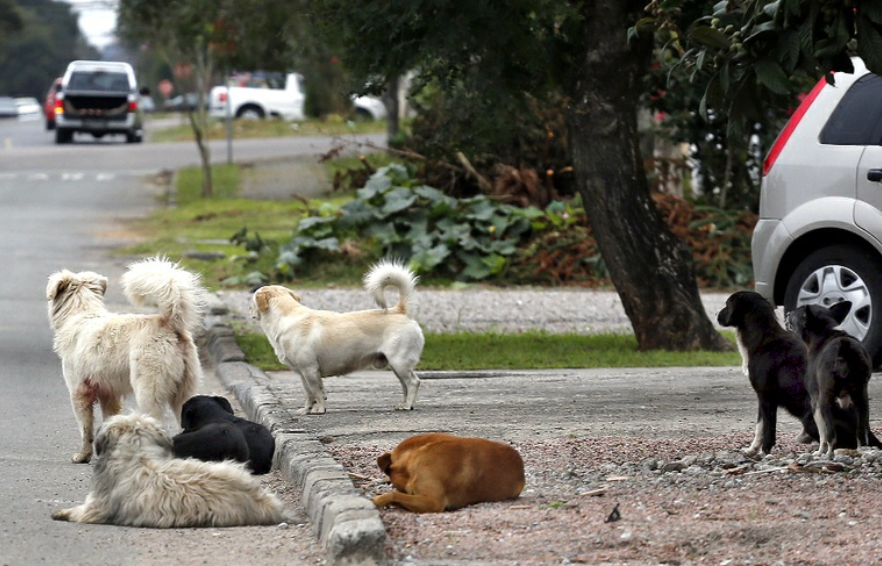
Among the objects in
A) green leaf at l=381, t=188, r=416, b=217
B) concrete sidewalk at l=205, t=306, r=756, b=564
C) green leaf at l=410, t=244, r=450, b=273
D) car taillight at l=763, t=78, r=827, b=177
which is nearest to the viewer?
concrete sidewalk at l=205, t=306, r=756, b=564

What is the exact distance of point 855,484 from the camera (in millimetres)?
6098

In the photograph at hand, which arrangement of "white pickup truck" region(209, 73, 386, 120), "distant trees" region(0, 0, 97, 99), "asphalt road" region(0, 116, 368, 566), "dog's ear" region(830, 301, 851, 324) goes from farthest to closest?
"distant trees" region(0, 0, 97, 99)
"white pickup truck" region(209, 73, 386, 120)
"dog's ear" region(830, 301, 851, 324)
"asphalt road" region(0, 116, 368, 566)

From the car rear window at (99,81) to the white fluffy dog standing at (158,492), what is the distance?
1519 inches

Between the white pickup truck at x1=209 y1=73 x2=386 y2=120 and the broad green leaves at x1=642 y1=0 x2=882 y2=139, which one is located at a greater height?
the broad green leaves at x1=642 y1=0 x2=882 y2=139

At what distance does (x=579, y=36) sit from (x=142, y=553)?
23.7 feet

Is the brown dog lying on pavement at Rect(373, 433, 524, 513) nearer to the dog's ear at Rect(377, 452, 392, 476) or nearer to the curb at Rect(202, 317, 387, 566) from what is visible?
the dog's ear at Rect(377, 452, 392, 476)

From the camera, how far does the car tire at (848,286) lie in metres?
9.70

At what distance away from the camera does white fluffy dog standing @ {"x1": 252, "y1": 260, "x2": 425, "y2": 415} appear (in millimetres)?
8609

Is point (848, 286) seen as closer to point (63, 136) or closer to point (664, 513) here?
point (664, 513)

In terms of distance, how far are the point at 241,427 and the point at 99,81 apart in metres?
38.7

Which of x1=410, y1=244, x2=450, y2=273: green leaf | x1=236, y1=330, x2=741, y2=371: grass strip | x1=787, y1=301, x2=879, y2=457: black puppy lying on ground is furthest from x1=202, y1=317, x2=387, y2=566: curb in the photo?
x1=410, y1=244, x2=450, y2=273: green leaf

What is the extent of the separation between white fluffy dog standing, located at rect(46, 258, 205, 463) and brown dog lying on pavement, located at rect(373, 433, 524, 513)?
1.98m

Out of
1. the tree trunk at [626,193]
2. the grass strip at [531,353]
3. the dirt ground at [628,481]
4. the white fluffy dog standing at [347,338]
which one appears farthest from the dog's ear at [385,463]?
the tree trunk at [626,193]

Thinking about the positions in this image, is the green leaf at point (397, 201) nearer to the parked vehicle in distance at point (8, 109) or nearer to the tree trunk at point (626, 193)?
the tree trunk at point (626, 193)
